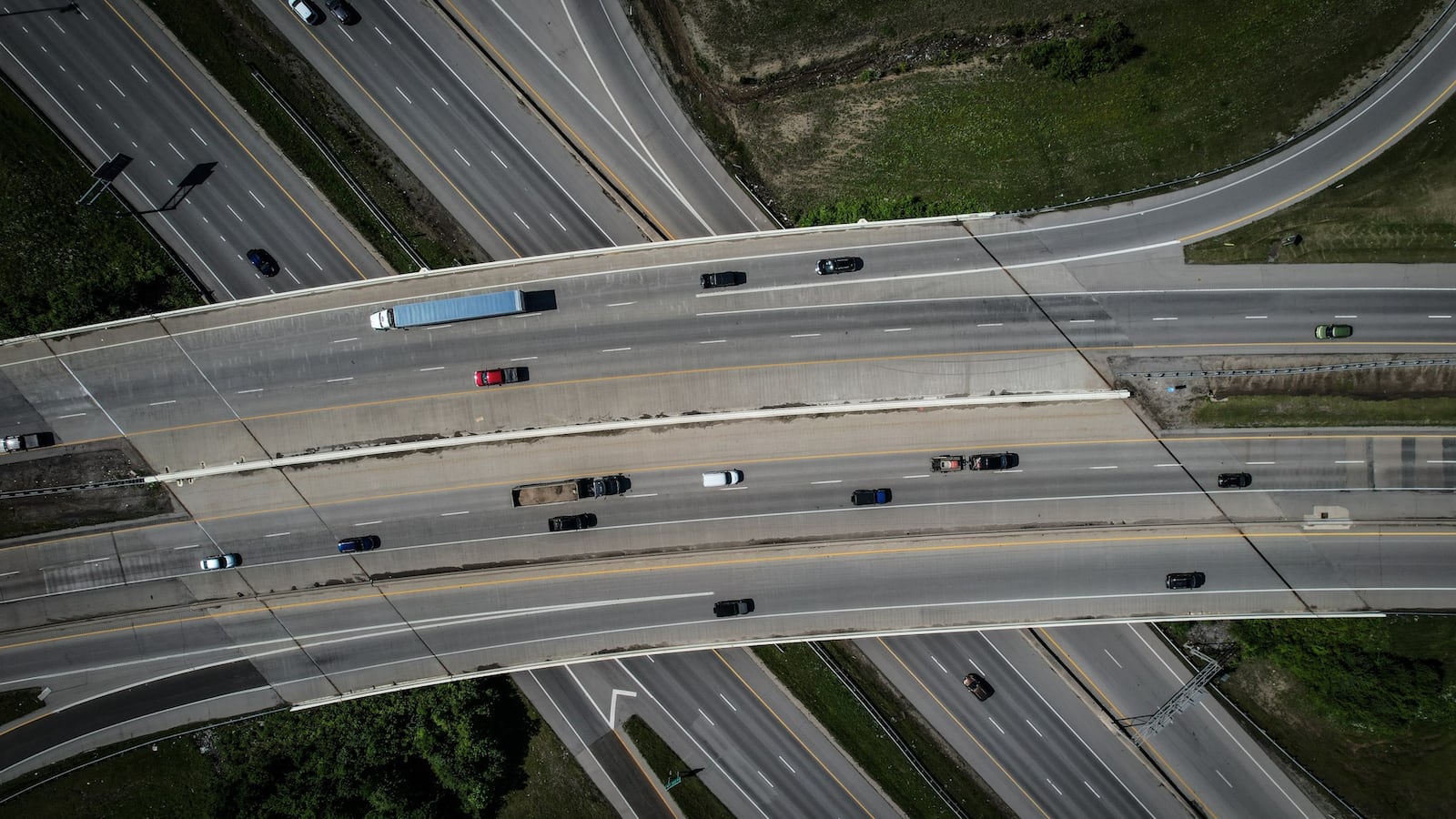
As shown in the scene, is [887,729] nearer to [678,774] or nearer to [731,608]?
[731,608]

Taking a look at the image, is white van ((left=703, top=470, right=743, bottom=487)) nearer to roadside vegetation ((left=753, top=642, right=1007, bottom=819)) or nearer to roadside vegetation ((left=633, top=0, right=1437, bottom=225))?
roadside vegetation ((left=753, top=642, right=1007, bottom=819))

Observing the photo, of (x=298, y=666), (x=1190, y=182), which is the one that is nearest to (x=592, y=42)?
(x=1190, y=182)

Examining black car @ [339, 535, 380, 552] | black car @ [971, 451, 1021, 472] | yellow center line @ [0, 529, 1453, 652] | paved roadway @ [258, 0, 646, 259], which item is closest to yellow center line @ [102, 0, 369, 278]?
paved roadway @ [258, 0, 646, 259]

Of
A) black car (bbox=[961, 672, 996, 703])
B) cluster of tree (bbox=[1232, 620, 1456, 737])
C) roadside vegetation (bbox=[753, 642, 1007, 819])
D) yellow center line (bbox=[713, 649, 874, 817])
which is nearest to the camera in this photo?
cluster of tree (bbox=[1232, 620, 1456, 737])

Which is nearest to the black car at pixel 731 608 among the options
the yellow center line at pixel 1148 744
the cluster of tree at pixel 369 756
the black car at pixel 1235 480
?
the cluster of tree at pixel 369 756

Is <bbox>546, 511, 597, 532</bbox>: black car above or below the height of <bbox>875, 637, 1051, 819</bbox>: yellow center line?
above

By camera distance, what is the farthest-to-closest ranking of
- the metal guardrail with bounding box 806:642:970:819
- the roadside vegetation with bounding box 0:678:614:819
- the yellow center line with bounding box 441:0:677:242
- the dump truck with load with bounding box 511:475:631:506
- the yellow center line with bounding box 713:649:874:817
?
1. the yellow center line with bounding box 441:0:677:242
2. the yellow center line with bounding box 713:649:874:817
3. the metal guardrail with bounding box 806:642:970:819
4. the roadside vegetation with bounding box 0:678:614:819
5. the dump truck with load with bounding box 511:475:631:506

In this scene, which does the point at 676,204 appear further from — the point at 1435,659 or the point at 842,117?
the point at 1435,659

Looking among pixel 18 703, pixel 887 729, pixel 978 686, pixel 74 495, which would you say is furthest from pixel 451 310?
pixel 978 686
